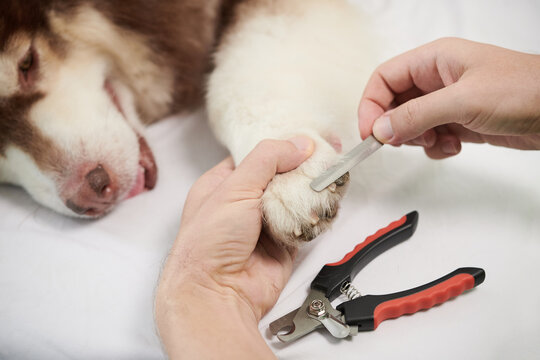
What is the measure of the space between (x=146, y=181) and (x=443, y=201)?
0.87 metres

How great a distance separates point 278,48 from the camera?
3.88 feet

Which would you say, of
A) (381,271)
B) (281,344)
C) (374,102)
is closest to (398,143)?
(374,102)

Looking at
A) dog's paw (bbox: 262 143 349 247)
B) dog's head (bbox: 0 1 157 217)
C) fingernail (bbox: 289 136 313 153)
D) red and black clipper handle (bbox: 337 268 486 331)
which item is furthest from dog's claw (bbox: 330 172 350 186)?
dog's head (bbox: 0 1 157 217)

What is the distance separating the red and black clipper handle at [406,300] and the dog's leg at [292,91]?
0.16 meters

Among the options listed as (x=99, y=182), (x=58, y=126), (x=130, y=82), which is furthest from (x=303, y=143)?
(x=130, y=82)

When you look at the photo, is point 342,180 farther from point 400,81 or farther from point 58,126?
point 58,126

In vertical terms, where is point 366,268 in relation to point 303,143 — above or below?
below

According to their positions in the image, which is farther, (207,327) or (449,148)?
(449,148)

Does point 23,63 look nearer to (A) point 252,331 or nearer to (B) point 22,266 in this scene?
(B) point 22,266

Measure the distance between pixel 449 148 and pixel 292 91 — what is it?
0.43m

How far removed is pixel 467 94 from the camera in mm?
721

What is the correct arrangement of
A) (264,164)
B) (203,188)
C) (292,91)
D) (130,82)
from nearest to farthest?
(264,164) → (203,188) → (292,91) → (130,82)

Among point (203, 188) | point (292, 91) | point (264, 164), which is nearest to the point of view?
point (264, 164)

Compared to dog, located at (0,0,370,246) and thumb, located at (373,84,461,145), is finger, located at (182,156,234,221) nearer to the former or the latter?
dog, located at (0,0,370,246)
